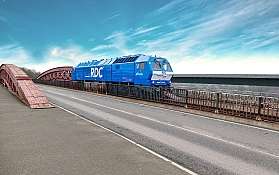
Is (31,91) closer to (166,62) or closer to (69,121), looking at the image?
(69,121)

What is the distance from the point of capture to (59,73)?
268 feet

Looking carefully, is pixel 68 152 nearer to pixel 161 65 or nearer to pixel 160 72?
pixel 160 72

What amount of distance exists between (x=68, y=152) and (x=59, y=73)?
2942 inches

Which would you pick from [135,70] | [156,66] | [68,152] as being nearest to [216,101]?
[68,152]

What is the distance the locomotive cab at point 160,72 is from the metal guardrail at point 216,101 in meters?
2.36

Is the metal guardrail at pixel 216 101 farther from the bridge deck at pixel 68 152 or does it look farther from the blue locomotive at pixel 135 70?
the bridge deck at pixel 68 152

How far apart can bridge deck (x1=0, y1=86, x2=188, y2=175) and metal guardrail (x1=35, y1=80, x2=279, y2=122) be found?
863 centimetres

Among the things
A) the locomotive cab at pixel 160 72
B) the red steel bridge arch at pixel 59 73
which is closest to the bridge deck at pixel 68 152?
the locomotive cab at pixel 160 72

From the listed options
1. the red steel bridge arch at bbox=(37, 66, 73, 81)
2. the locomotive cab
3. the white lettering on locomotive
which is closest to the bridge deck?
the locomotive cab

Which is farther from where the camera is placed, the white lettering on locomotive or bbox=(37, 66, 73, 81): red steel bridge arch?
bbox=(37, 66, 73, 81): red steel bridge arch

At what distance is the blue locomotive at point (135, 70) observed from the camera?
31.8 meters

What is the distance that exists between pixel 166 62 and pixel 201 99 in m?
12.5

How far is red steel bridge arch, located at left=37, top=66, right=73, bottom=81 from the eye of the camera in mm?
75500

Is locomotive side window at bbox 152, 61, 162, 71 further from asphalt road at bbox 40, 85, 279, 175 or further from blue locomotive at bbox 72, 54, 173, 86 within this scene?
asphalt road at bbox 40, 85, 279, 175
